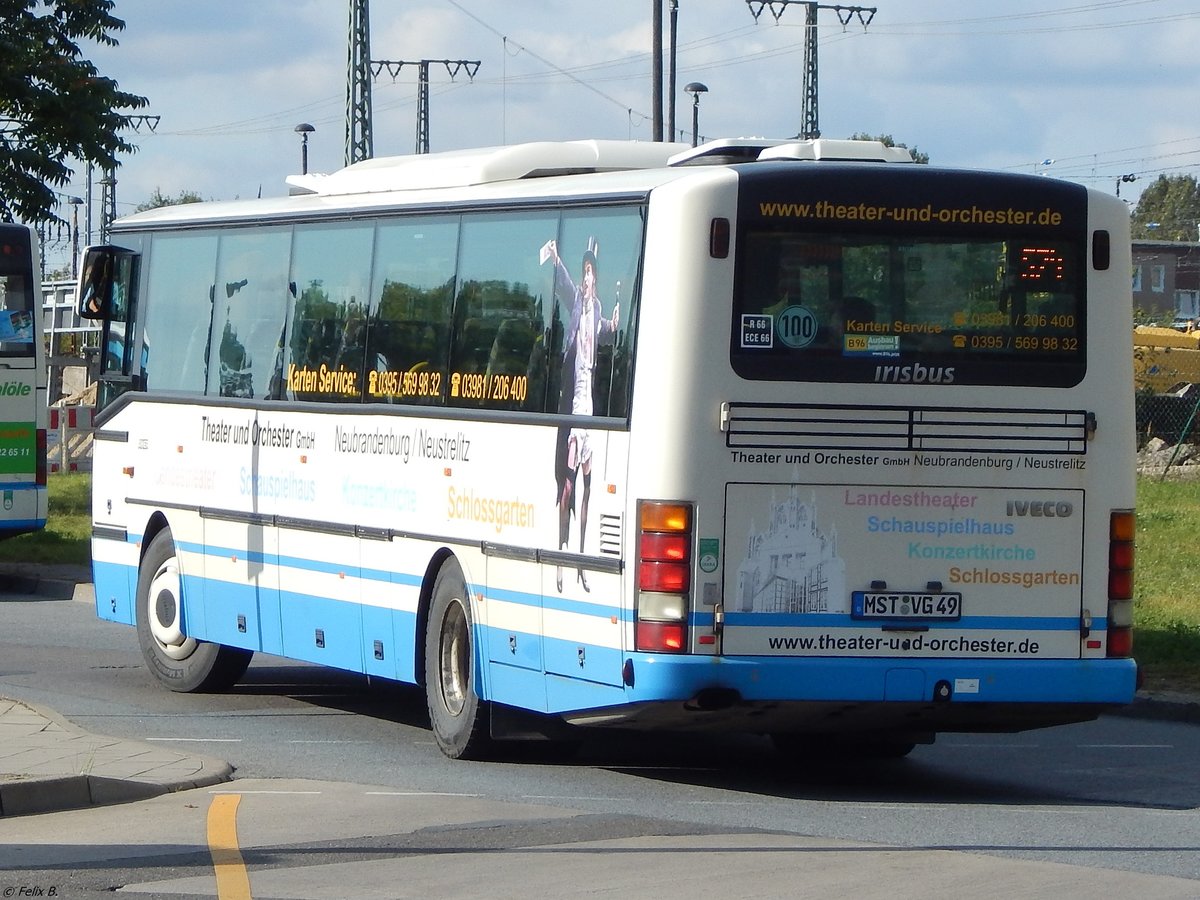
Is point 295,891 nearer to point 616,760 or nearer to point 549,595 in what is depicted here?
point 549,595

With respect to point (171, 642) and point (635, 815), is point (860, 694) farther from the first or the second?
point (171, 642)

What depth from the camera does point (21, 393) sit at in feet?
76.2

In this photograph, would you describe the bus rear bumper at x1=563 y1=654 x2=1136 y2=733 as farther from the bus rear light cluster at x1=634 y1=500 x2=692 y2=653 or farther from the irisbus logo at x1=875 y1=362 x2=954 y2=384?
the irisbus logo at x1=875 y1=362 x2=954 y2=384

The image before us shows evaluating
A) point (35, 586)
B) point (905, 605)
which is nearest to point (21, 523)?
point (35, 586)

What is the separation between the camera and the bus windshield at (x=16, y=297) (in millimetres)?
23375

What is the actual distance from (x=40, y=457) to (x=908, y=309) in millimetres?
14896

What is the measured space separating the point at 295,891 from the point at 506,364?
4312 mm

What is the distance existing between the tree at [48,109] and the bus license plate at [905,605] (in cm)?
2113

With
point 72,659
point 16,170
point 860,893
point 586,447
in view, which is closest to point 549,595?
point 586,447

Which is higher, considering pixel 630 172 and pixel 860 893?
pixel 630 172

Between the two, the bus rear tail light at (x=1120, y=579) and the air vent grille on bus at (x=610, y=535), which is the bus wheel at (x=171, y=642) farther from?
the bus rear tail light at (x=1120, y=579)

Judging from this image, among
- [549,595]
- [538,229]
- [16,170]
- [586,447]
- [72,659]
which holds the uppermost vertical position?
[16,170]

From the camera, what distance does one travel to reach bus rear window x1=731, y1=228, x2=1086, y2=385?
1036cm

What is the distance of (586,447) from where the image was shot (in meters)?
10.7
